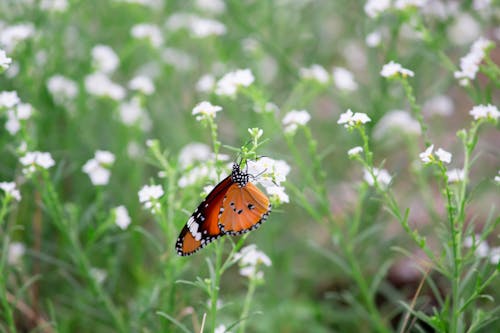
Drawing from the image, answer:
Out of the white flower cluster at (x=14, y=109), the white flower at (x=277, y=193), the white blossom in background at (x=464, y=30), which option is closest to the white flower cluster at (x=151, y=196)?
the white flower at (x=277, y=193)

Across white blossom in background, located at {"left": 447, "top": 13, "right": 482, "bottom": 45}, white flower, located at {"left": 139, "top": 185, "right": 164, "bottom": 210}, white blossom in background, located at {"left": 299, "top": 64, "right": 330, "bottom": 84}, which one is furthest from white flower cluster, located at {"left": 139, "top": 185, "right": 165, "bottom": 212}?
white blossom in background, located at {"left": 447, "top": 13, "right": 482, "bottom": 45}

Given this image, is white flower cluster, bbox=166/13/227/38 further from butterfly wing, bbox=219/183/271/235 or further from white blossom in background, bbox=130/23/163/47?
butterfly wing, bbox=219/183/271/235

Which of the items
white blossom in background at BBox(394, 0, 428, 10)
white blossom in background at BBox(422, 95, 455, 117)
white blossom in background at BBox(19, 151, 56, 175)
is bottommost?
white blossom in background at BBox(19, 151, 56, 175)

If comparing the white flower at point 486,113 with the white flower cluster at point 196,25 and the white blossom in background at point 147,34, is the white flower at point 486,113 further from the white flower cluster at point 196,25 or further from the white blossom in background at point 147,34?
the white blossom in background at point 147,34

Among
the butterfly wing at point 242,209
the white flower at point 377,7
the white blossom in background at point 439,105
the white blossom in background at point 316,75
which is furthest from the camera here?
the white blossom in background at point 439,105

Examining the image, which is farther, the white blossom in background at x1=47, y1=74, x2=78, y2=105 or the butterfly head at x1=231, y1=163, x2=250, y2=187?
the white blossom in background at x1=47, y1=74, x2=78, y2=105

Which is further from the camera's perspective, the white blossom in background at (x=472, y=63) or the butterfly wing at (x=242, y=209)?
the white blossom in background at (x=472, y=63)

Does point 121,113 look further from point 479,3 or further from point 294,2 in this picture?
point 479,3
